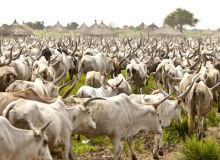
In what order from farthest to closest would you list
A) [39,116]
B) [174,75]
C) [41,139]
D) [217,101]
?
[174,75] → [217,101] → [39,116] → [41,139]

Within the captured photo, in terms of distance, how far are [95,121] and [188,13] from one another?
3691 inches

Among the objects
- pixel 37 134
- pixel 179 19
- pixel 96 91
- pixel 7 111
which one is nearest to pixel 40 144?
pixel 37 134

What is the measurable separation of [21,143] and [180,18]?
96768mm

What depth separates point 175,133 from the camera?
1131 cm

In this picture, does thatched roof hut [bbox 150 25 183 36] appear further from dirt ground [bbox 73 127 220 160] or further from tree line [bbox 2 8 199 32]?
dirt ground [bbox 73 127 220 160]

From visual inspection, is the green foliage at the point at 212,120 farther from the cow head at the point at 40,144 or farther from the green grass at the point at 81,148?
the cow head at the point at 40,144

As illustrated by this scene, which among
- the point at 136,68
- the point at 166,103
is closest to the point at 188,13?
the point at 136,68

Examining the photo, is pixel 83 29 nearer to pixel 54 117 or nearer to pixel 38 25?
pixel 38 25

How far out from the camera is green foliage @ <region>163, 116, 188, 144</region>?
11023mm

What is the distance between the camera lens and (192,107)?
11.0 metres

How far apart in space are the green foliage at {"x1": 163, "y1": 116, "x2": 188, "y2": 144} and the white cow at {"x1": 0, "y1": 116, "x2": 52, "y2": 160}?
5.22m

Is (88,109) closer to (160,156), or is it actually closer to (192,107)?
(160,156)

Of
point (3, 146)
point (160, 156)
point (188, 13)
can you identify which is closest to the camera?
point (3, 146)

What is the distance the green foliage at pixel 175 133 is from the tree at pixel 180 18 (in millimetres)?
88695
